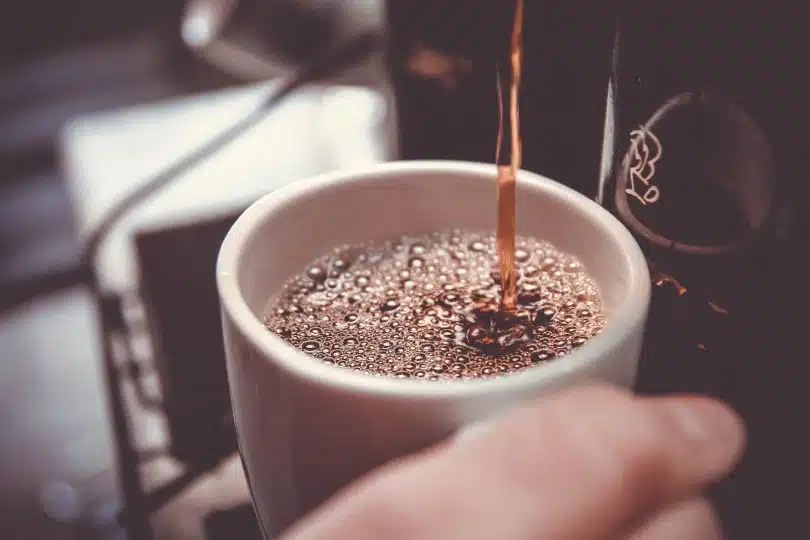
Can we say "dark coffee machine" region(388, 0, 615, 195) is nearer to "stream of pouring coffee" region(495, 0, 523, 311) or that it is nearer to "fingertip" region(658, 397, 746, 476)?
"stream of pouring coffee" region(495, 0, 523, 311)

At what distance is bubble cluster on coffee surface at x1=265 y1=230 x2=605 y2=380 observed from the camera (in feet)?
1.14

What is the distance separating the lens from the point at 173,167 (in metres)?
0.75

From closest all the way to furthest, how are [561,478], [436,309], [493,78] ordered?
[561,478]
[436,309]
[493,78]

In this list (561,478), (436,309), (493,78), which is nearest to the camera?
(561,478)

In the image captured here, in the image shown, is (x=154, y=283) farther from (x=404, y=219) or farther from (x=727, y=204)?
(x=727, y=204)

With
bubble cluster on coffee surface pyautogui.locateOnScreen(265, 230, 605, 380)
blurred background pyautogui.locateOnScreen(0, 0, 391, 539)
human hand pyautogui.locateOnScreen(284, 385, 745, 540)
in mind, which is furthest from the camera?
blurred background pyautogui.locateOnScreen(0, 0, 391, 539)

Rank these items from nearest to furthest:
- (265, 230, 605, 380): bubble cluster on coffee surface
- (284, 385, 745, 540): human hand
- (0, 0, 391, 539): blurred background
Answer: (284, 385, 745, 540): human hand
(265, 230, 605, 380): bubble cluster on coffee surface
(0, 0, 391, 539): blurred background

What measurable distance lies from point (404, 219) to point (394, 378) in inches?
5.6

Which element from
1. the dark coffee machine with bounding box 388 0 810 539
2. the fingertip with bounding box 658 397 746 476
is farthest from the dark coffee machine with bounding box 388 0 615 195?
the fingertip with bounding box 658 397 746 476

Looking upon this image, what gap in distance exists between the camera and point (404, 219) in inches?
16.6

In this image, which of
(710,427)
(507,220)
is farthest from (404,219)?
(710,427)

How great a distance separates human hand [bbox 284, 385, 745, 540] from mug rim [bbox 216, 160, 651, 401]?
0.04ft

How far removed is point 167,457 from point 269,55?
35 centimetres

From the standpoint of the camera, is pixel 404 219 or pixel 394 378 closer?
pixel 394 378
